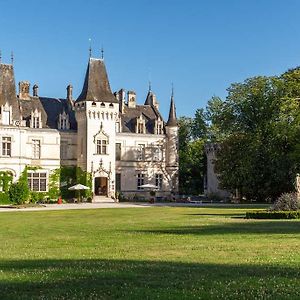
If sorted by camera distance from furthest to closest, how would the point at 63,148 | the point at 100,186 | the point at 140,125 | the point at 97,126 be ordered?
the point at 140,125 → the point at 100,186 → the point at 63,148 → the point at 97,126

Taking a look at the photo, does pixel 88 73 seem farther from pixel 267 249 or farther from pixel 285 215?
pixel 267 249

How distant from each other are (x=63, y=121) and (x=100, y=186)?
759 cm

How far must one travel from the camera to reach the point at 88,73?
58.2m

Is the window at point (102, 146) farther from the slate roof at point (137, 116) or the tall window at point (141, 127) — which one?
the tall window at point (141, 127)

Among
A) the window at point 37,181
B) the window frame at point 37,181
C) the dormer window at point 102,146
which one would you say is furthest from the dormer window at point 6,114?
the dormer window at point 102,146

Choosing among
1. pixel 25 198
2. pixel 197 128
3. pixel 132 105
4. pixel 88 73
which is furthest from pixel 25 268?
pixel 197 128

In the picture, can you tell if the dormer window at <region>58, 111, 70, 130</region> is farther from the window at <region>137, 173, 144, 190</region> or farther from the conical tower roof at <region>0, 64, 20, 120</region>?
the window at <region>137, 173, 144, 190</region>

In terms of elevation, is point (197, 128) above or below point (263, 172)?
above

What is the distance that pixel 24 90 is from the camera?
59594 mm

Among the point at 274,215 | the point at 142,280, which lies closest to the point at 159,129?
the point at 274,215

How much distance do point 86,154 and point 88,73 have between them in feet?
26.4

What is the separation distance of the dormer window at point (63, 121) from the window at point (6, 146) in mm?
6149

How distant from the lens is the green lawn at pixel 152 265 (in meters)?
8.87

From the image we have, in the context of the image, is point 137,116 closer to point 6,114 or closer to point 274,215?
point 6,114
